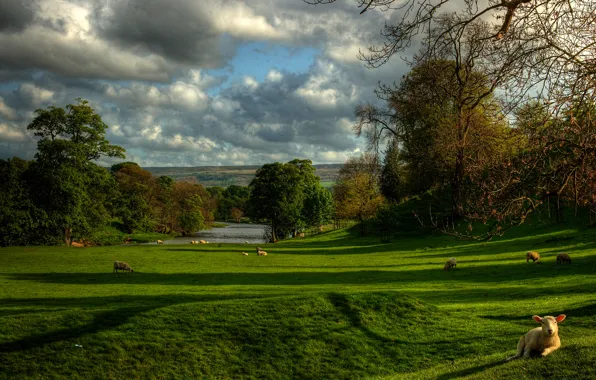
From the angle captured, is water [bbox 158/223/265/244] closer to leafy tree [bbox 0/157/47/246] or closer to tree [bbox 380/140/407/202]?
leafy tree [bbox 0/157/47/246]

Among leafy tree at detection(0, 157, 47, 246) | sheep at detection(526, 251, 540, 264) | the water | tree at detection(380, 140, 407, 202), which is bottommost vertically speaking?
the water

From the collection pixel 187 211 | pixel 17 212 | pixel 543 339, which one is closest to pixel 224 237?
pixel 187 211

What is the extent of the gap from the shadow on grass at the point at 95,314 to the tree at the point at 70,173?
38.1 meters

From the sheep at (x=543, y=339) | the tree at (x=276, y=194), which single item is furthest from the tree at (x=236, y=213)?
the sheep at (x=543, y=339)

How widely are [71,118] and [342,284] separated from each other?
45875 mm

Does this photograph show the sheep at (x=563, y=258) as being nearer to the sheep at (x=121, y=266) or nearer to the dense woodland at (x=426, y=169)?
the dense woodland at (x=426, y=169)

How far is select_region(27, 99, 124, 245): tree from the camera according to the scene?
2172 inches

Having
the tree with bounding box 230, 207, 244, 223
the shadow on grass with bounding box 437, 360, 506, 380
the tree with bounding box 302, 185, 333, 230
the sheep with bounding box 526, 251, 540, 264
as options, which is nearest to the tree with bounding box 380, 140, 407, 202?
the tree with bounding box 302, 185, 333, 230

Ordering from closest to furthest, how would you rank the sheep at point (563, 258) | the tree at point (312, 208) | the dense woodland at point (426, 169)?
the dense woodland at point (426, 169), the sheep at point (563, 258), the tree at point (312, 208)

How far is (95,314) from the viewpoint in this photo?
15.7 metres

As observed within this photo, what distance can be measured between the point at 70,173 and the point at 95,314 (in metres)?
44.5

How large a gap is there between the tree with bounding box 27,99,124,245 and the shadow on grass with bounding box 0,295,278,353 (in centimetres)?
3807

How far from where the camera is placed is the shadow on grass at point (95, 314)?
14.0m

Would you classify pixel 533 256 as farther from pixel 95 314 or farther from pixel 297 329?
pixel 95 314
